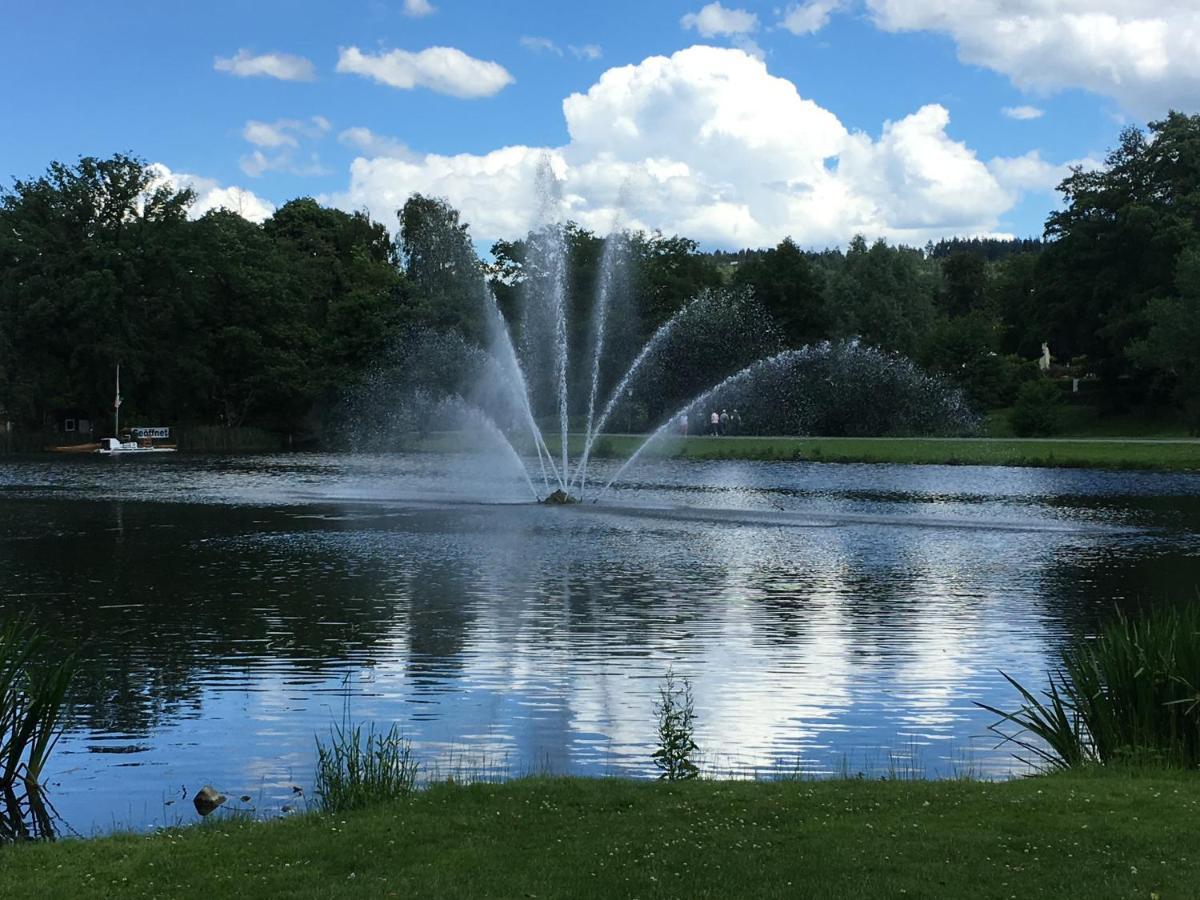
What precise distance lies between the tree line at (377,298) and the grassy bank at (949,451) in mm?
18655

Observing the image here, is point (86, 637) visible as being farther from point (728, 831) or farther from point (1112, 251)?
point (1112, 251)

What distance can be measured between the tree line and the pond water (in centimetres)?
4936

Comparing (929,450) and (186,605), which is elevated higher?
(929,450)

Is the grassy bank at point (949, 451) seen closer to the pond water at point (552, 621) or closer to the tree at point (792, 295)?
the pond water at point (552, 621)

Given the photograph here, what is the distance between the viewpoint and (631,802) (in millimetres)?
10016

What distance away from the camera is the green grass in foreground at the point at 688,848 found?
7898mm

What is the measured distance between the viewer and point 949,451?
2571 inches

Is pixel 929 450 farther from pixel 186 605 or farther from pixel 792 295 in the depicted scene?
pixel 186 605

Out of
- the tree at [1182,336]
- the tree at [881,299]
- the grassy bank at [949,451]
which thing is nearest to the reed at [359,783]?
the grassy bank at [949,451]

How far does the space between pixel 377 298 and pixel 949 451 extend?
165 feet

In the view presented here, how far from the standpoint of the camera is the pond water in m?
13.4

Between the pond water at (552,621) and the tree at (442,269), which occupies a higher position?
the tree at (442,269)

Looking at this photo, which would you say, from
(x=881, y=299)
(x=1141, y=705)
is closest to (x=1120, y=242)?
(x=881, y=299)

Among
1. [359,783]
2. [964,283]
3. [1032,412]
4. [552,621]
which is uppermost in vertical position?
[964,283]
